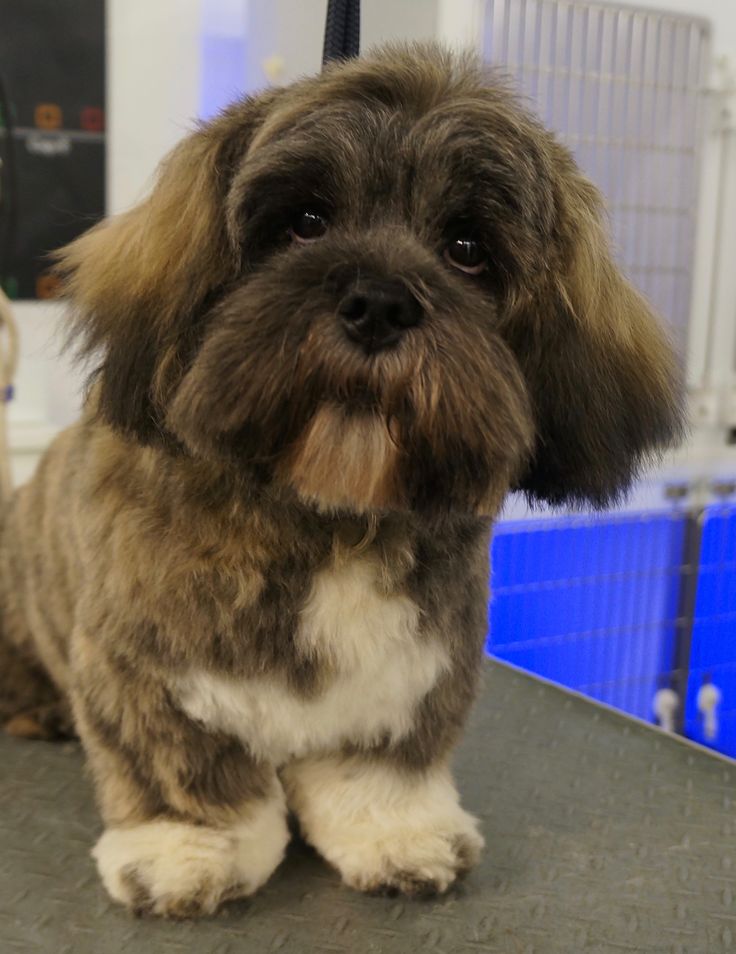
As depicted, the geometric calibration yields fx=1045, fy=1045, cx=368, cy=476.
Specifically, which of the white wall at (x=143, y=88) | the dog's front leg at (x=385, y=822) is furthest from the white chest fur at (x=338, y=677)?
the white wall at (x=143, y=88)

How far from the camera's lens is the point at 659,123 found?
2.38 meters

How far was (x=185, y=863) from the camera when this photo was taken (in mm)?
1034

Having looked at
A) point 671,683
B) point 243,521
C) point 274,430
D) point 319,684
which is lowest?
point 671,683

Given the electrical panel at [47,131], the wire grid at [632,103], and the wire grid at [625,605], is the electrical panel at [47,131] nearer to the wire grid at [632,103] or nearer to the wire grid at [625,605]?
the wire grid at [632,103]

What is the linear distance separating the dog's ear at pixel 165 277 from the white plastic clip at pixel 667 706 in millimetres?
1683

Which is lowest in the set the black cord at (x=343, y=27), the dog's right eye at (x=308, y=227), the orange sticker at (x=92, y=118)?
the dog's right eye at (x=308, y=227)

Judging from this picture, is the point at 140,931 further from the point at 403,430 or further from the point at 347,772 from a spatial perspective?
the point at 403,430

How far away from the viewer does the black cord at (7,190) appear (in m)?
2.03

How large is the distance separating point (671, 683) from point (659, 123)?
4.19 feet

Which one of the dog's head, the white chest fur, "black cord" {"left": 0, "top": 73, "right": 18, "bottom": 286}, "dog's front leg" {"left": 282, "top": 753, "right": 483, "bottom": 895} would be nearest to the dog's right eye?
the dog's head

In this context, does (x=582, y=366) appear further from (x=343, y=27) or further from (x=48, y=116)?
(x=48, y=116)

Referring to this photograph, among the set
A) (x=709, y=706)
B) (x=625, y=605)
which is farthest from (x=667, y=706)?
(x=625, y=605)

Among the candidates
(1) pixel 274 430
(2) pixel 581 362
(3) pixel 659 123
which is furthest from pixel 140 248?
A: (3) pixel 659 123

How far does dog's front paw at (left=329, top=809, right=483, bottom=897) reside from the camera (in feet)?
3.55
